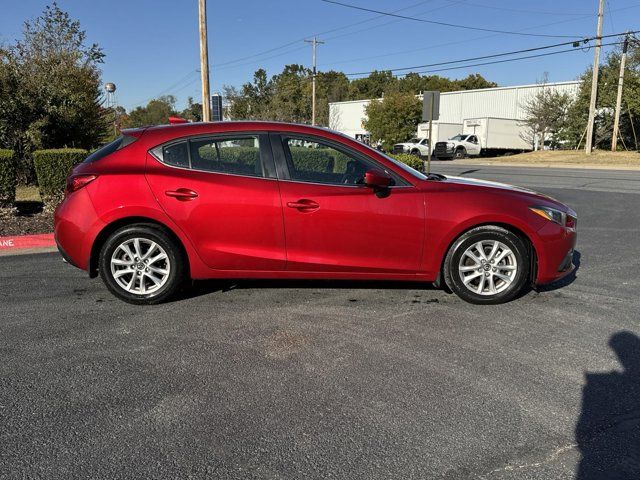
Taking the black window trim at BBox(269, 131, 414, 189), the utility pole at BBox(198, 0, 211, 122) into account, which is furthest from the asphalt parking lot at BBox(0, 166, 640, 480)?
the utility pole at BBox(198, 0, 211, 122)

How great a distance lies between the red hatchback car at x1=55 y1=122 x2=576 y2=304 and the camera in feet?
14.9

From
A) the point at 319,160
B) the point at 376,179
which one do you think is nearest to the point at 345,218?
the point at 376,179

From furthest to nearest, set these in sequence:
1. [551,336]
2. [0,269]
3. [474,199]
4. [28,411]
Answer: [0,269]
[474,199]
[551,336]
[28,411]

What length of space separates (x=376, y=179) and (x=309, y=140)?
2.54 ft

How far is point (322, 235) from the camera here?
4.60m

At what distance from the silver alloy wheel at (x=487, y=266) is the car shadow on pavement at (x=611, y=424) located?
3.95 feet

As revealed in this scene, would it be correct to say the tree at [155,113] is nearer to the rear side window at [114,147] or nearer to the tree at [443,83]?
the tree at [443,83]

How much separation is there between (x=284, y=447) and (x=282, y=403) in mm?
440

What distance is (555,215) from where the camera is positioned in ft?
15.8

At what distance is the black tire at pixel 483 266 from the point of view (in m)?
4.70

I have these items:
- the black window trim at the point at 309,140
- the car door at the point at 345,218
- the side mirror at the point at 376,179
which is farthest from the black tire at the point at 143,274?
the side mirror at the point at 376,179

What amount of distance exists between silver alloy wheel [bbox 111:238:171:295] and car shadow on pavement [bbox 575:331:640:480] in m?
3.45

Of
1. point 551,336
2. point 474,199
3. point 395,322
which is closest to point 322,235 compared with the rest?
point 395,322

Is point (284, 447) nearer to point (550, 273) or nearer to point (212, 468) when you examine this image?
point (212, 468)
